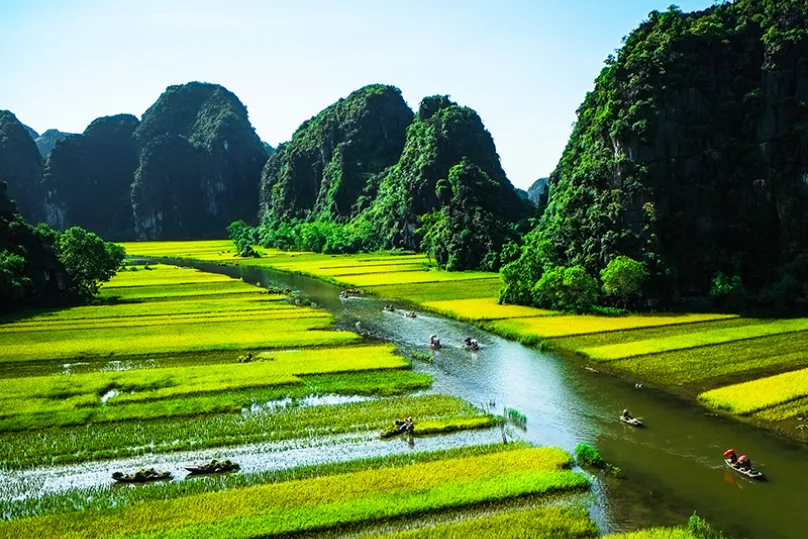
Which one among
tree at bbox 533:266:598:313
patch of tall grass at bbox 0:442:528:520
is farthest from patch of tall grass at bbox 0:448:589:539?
tree at bbox 533:266:598:313

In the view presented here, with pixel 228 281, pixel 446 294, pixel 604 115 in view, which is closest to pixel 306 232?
pixel 228 281

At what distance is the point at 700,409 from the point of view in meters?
28.5

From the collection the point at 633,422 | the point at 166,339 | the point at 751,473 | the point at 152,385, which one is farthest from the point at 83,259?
the point at 751,473

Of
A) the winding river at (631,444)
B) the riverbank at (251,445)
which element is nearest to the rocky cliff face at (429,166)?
the winding river at (631,444)

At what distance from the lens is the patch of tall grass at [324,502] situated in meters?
18.6

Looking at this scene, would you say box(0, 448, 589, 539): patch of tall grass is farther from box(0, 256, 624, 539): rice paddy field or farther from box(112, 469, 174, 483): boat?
box(112, 469, 174, 483): boat

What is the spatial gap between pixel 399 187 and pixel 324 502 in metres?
128

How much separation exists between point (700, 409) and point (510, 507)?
13.5 meters

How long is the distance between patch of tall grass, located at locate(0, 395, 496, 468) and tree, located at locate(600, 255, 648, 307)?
87.0ft

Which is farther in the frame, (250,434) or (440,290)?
(440,290)

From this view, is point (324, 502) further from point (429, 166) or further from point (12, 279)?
point (429, 166)

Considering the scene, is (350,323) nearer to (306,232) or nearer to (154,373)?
(154,373)

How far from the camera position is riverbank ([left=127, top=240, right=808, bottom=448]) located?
28.5 meters

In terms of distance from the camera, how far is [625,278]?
169 feet
